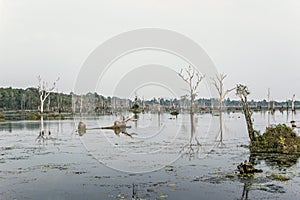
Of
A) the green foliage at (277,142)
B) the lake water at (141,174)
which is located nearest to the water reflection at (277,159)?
the lake water at (141,174)

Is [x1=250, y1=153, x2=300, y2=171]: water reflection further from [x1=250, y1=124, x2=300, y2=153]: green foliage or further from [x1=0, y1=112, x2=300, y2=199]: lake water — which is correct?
[x1=250, y1=124, x2=300, y2=153]: green foliage

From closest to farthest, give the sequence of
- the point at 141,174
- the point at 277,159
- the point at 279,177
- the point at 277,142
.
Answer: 1. the point at 279,177
2. the point at 141,174
3. the point at 277,159
4. the point at 277,142

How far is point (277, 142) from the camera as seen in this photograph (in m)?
21.0

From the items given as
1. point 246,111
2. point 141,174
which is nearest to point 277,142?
point 246,111

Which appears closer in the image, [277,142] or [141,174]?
[141,174]

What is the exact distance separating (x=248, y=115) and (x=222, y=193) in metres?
13.3

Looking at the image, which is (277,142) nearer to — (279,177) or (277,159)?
(277,159)

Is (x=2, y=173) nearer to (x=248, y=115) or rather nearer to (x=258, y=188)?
(x=258, y=188)

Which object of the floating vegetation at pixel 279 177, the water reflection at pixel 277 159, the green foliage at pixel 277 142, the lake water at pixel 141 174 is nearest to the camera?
the lake water at pixel 141 174

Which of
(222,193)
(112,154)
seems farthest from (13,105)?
(222,193)

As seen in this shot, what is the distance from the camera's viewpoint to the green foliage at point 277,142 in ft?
66.1

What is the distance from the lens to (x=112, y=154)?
65.5ft

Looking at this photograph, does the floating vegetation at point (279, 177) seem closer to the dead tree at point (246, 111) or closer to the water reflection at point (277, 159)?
the water reflection at point (277, 159)

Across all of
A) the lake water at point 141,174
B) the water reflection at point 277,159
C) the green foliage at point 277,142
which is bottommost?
the lake water at point 141,174
